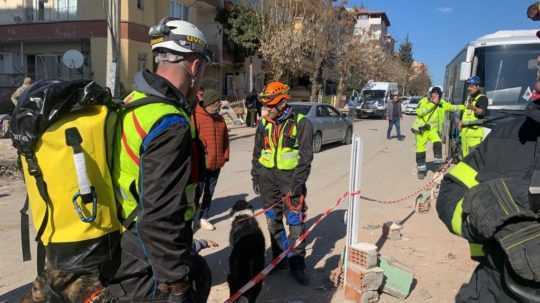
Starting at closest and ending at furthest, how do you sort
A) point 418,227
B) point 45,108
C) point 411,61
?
point 45,108 < point 418,227 < point 411,61

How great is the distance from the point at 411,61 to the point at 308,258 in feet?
302

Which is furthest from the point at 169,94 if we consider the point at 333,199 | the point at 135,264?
the point at 333,199

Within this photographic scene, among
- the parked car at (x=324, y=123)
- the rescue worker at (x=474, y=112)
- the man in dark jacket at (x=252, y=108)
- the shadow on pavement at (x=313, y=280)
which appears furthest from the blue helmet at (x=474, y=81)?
the man in dark jacket at (x=252, y=108)

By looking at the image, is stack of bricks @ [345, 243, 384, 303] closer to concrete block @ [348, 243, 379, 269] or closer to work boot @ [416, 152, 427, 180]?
concrete block @ [348, 243, 379, 269]

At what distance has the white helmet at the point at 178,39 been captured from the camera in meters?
2.05

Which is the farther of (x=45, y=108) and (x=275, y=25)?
(x=275, y=25)

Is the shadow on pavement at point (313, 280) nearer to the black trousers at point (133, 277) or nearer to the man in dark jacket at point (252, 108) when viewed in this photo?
the black trousers at point (133, 277)

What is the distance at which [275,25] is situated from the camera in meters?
26.6

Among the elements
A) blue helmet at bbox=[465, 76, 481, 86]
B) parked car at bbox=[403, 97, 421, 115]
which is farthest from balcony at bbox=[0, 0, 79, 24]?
parked car at bbox=[403, 97, 421, 115]

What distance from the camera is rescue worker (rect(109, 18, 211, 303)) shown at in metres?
1.77

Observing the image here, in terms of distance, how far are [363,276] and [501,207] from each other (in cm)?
253

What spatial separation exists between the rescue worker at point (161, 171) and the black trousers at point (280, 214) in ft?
8.13

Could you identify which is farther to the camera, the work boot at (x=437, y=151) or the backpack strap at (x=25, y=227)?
the work boot at (x=437, y=151)

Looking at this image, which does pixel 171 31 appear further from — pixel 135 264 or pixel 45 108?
pixel 135 264
